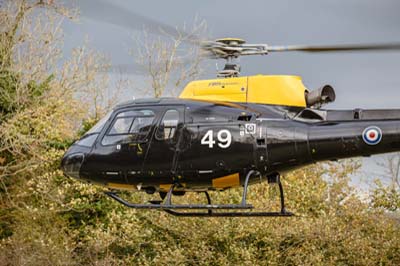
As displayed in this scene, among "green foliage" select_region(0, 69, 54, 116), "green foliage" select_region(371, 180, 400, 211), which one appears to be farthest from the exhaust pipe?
"green foliage" select_region(0, 69, 54, 116)

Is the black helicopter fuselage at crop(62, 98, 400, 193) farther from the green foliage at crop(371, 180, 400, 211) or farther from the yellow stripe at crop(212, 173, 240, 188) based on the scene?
the green foliage at crop(371, 180, 400, 211)

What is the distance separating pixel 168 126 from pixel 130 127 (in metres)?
0.68

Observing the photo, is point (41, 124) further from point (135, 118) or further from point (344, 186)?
point (135, 118)

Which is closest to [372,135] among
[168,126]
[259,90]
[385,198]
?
[259,90]

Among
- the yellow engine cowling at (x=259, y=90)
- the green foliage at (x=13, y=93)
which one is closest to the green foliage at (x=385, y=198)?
the yellow engine cowling at (x=259, y=90)

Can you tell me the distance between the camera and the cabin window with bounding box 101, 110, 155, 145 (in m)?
11.5

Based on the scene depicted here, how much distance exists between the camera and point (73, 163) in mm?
12188

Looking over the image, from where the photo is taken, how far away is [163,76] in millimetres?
30375

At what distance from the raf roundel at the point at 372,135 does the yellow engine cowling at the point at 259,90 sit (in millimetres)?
1298

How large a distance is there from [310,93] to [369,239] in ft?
29.1

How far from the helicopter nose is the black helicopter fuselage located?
370mm

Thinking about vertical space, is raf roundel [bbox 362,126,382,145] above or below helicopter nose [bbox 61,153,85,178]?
above

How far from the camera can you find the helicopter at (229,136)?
10742 millimetres

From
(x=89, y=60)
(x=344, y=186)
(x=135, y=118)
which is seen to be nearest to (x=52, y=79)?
(x=89, y=60)
